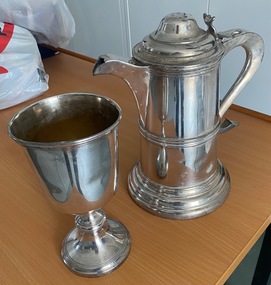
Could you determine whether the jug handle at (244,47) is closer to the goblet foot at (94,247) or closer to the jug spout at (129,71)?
the jug spout at (129,71)

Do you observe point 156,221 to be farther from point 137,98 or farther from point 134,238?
point 137,98

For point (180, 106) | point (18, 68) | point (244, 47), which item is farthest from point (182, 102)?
point (18, 68)

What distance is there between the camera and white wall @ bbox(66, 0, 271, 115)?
73 centimetres

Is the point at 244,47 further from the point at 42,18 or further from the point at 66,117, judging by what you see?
the point at 42,18

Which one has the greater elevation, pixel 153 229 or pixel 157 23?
pixel 157 23

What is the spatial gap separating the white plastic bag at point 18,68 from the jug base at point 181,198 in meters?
0.45

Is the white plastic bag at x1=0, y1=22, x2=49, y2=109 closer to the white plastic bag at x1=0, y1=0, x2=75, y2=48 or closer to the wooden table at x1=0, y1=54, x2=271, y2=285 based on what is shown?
the white plastic bag at x1=0, y1=0, x2=75, y2=48

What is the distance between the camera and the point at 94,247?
47 centimetres

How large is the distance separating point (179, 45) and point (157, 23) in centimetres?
61

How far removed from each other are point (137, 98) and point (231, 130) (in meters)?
0.30

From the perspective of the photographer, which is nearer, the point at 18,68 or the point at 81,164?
the point at 81,164

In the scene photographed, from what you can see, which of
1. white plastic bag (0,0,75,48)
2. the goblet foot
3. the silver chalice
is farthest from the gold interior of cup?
white plastic bag (0,0,75,48)

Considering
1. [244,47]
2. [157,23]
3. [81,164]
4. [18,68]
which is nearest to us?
[81,164]

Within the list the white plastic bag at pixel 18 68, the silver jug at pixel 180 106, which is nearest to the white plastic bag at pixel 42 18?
the white plastic bag at pixel 18 68
